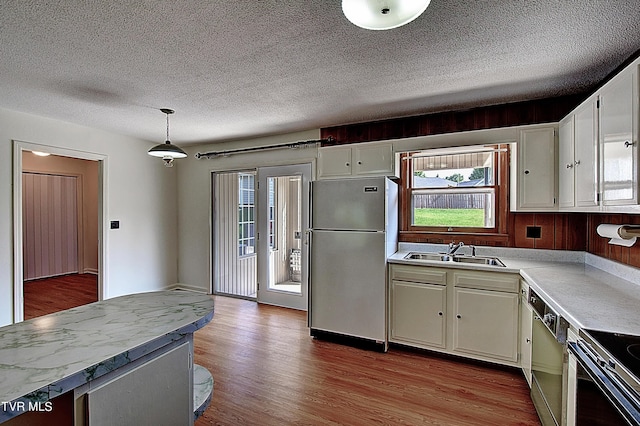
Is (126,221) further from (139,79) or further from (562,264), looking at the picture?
(562,264)

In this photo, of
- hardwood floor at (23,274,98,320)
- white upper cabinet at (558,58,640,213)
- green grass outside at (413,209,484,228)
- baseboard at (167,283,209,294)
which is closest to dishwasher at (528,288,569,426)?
white upper cabinet at (558,58,640,213)

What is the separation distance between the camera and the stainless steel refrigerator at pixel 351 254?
3.05 m

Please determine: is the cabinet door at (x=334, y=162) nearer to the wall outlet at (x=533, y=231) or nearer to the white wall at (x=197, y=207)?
the white wall at (x=197, y=207)


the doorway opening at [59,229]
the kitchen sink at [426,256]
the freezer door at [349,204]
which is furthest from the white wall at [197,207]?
the kitchen sink at [426,256]

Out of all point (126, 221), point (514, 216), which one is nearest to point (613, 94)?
point (514, 216)

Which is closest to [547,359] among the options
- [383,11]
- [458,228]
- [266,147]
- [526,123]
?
[458,228]

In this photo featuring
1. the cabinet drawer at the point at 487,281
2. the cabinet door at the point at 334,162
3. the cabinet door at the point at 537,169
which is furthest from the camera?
the cabinet door at the point at 334,162

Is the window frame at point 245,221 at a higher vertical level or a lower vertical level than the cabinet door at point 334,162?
lower

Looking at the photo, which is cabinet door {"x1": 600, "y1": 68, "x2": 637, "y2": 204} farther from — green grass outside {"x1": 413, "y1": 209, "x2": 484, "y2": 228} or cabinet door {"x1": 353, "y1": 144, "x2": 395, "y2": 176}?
cabinet door {"x1": 353, "y1": 144, "x2": 395, "y2": 176}

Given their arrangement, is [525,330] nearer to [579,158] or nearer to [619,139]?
[579,158]

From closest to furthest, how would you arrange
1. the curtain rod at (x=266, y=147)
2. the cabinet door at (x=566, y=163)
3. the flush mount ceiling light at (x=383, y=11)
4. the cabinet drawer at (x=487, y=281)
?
the flush mount ceiling light at (x=383, y=11), the cabinet door at (x=566, y=163), the cabinet drawer at (x=487, y=281), the curtain rod at (x=266, y=147)

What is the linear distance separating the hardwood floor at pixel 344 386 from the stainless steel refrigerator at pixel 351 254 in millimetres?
278

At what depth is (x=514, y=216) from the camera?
10.3 ft

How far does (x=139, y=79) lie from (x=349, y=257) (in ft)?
7.86
